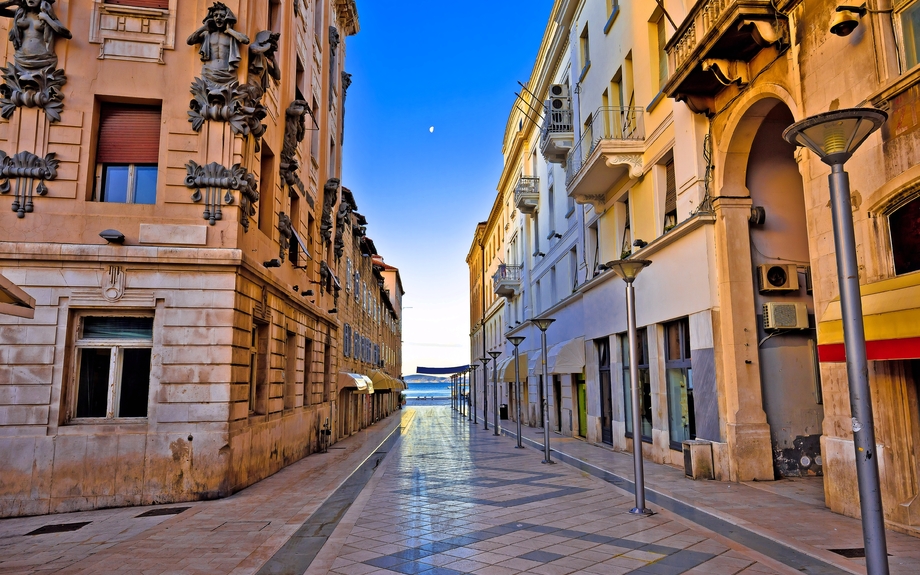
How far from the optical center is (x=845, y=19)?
7652mm

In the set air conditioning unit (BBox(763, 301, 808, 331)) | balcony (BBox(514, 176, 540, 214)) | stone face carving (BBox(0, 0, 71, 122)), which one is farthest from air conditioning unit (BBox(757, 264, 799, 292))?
balcony (BBox(514, 176, 540, 214))

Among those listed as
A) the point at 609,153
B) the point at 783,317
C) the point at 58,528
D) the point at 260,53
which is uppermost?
the point at 260,53

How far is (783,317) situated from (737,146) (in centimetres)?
345

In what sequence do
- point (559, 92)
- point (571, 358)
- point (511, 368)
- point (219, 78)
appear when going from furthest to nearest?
1. point (511, 368)
2. point (559, 92)
3. point (571, 358)
4. point (219, 78)

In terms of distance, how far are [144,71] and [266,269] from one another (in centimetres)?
442

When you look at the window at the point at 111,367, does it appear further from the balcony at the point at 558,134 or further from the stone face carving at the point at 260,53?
the balcony at the point at 558,134

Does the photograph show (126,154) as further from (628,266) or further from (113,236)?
(628,266)

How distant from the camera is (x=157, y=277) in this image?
10.7m

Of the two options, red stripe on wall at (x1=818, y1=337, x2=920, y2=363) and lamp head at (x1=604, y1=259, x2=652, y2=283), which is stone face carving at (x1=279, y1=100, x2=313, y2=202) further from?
red stripe on wall at (x1=818, y1=337, x2=920, y2=363)

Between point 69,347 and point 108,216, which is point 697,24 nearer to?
point 108,216

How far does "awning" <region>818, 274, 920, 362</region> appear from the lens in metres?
6.34

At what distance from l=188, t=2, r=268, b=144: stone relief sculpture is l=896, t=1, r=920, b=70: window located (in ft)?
33.9

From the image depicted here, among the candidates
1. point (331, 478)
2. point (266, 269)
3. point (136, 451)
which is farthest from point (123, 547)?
point (266, 269)

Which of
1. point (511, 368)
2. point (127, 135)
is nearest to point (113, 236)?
point (127, 135)
